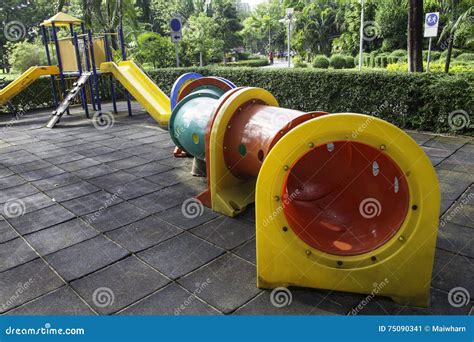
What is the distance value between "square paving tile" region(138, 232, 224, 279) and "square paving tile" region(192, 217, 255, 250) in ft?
0.41

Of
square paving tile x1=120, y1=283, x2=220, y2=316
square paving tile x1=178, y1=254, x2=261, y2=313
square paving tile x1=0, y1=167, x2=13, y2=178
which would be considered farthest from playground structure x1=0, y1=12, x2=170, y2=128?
square paving tile x1=120, y1=283, x2=220, y2=316

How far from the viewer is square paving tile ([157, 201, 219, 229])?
4.71 meters

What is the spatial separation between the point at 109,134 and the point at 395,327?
8726mm

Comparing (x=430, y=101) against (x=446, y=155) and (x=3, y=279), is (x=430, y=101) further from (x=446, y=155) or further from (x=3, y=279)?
(x=3, y=279)

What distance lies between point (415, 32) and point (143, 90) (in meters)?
7.47

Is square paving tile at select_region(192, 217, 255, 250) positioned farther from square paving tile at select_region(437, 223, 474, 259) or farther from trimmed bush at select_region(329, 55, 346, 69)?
trimmed bush at select_region(329, 55, 346, 69)

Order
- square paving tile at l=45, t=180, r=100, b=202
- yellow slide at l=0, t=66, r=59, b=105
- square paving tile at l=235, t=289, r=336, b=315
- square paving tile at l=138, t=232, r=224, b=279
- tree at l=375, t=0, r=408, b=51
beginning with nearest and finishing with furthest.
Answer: square paving tile at l=235, t=289, r=336, b=315 < square paving tile at l=138, t=232, r=224, b=279 < square paving tile at l=45, t=180, r=100, b=202 < yellow slide at l=0, t=66, r=59, b=105 < tree at l=375, t=0, r=408, b=51

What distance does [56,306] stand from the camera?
10.6ft

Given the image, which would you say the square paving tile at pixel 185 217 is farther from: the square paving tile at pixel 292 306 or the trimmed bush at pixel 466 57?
the trimmed bush at pixel 466 57

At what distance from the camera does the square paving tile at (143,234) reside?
4.24 m

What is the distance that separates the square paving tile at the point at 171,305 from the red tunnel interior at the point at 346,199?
102 cm

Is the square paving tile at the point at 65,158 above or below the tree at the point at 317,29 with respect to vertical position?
below

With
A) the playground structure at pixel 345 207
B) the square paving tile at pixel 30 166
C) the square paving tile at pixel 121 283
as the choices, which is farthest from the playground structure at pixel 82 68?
the square paving tile at pixel 121 283

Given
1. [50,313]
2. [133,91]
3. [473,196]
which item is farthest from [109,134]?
[473,196]
